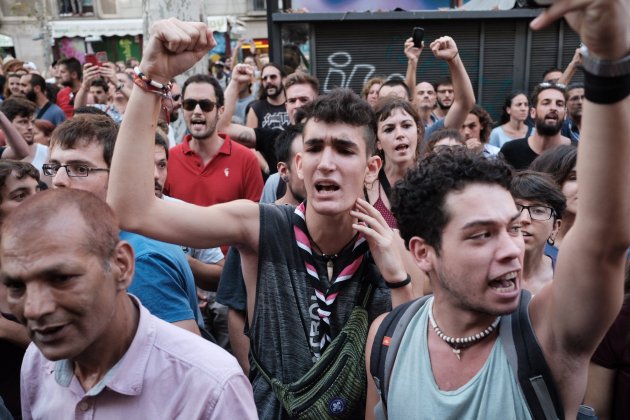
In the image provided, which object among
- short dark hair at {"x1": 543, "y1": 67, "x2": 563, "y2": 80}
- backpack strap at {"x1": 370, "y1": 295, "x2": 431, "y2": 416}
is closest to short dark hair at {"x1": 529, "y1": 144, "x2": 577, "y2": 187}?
backpack strap at {"x1": 370, "y1": 295, "x2": 431, "y2": 416}

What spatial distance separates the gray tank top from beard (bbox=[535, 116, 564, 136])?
3977mm

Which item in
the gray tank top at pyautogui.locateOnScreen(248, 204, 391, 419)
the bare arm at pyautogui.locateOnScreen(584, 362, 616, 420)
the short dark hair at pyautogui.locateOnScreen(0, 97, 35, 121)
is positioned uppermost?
the short dark hair at pyautogui.locateOnScreen(0, 97, 35, 121)

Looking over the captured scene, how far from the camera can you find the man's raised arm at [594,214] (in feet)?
3.91

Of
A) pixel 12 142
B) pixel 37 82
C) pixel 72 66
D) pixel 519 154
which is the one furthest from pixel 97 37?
pixel 519 154

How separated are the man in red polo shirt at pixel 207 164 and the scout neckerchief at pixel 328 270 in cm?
236

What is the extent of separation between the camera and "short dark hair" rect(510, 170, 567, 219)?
3037 mm

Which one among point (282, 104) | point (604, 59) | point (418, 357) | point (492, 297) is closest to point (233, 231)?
point (418, 357)

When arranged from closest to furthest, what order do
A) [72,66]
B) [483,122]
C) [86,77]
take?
[483,122] < [86,77] < [72,66]

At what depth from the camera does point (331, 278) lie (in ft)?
7.86

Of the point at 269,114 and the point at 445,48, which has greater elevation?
the point at 445,48

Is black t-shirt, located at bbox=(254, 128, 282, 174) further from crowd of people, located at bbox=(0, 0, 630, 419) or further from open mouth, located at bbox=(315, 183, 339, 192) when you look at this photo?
open mouth, located at bbox=(315, 183, 339, 192)

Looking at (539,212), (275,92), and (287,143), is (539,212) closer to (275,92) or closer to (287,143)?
(287,143)

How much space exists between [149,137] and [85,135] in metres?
0.81

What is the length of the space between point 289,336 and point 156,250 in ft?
2.10
